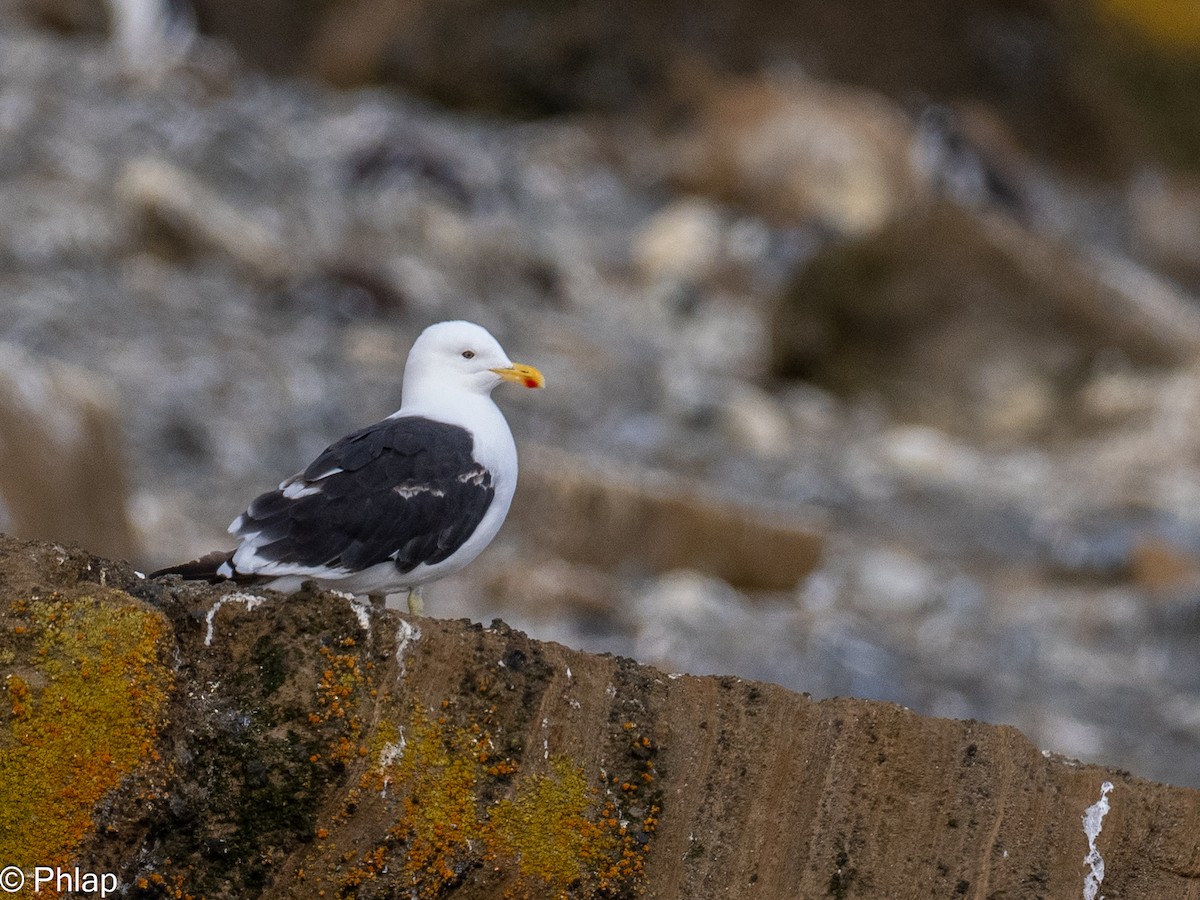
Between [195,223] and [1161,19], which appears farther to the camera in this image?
[1161,19]

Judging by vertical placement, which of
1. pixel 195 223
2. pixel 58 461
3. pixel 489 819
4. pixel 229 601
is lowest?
pixel 489 819

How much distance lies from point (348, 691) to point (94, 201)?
1331 centimetres

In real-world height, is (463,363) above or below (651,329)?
below

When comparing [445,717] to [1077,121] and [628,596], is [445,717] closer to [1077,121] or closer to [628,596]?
[628,596]

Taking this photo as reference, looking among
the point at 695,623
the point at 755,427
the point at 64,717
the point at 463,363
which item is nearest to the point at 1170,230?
the point at 755,427

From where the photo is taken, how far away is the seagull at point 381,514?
5.20m

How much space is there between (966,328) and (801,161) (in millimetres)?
6412

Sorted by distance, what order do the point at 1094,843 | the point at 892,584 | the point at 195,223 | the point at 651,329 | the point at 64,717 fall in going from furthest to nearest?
the point at 651,329, the point at 195,223, the point at 892,584, the point at 1094,843, the point at 64,717

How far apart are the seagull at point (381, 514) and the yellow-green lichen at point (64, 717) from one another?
0.82 meters

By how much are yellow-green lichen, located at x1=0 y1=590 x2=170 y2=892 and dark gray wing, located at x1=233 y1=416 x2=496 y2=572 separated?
1027mm

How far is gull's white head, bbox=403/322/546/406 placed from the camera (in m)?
6.41

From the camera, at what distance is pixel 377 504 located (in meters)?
5.39
